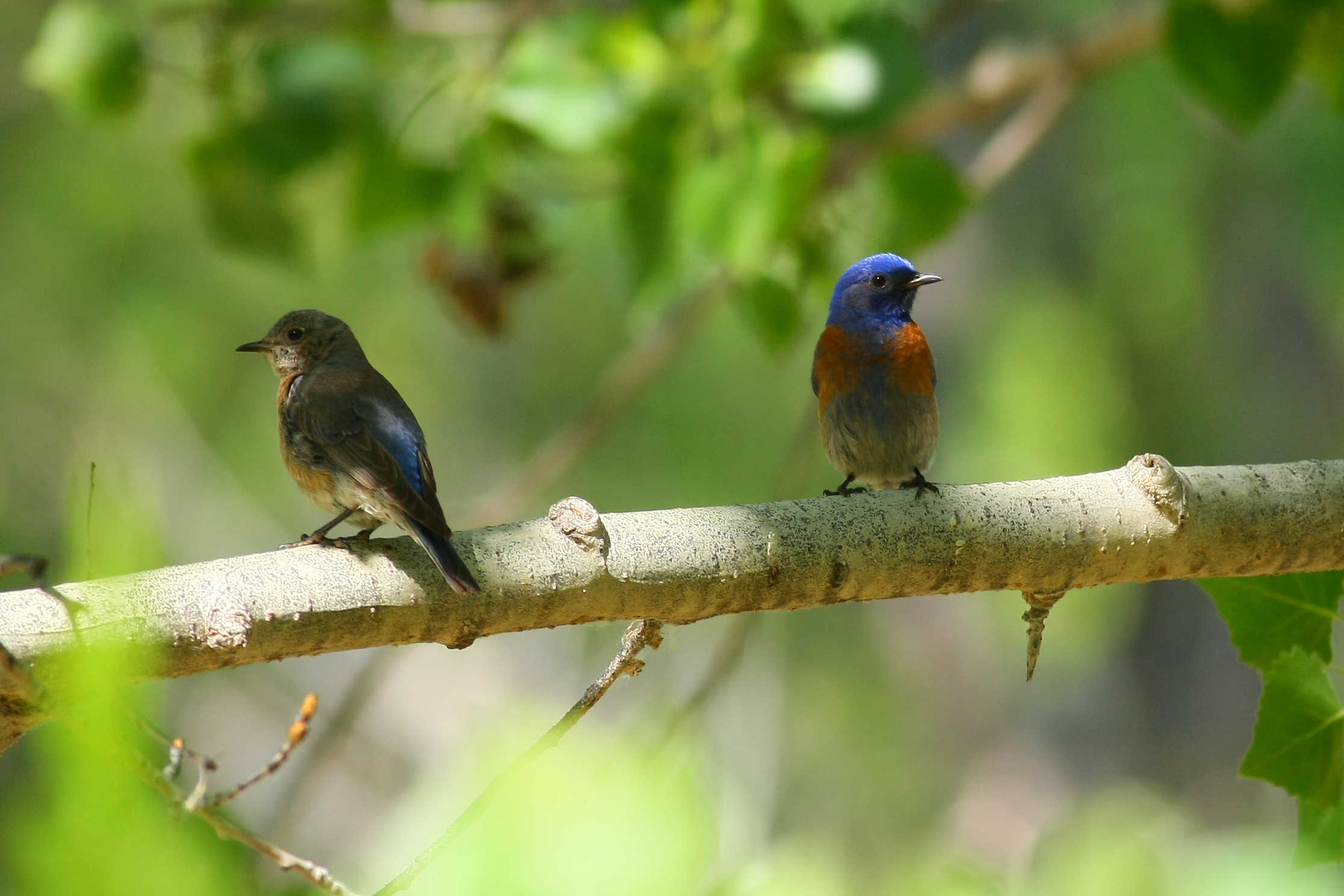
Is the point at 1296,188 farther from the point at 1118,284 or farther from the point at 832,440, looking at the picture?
the point at 832,440

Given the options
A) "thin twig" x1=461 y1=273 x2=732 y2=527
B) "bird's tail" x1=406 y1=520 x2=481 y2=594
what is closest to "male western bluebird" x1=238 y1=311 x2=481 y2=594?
"bird's tail" x1=406 y1=520 x2=481 y2=594

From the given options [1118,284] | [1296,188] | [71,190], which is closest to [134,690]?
[1296,188]

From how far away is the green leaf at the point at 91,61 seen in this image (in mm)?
3746

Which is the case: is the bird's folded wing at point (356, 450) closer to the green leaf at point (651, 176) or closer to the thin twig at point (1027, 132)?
the green leaf at point (651, 176)

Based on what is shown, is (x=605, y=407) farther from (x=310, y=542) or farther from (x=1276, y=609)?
(x=1276, y=609)

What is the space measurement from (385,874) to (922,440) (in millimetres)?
2808

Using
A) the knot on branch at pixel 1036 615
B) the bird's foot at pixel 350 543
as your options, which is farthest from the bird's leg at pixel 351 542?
the knot on branch at pixel 1036 615

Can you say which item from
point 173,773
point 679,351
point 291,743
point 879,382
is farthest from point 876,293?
point 679,351

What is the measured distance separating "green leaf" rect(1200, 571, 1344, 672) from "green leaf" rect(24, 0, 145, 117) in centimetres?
330

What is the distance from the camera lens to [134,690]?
725 millimetres

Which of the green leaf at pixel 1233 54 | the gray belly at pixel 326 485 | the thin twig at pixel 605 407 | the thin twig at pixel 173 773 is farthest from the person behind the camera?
the thin twig at pixel 605 407

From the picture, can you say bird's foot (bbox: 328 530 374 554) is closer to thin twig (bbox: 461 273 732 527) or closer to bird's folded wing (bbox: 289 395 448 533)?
bird's folded wing (bbox: 289 395 448 533)

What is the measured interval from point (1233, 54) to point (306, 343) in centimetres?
Result: 279

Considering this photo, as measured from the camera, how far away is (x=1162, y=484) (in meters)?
2.29
